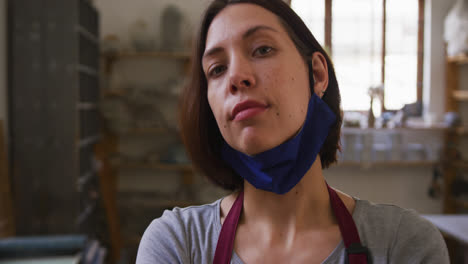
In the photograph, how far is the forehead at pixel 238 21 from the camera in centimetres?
81

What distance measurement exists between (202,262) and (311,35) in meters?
0.51

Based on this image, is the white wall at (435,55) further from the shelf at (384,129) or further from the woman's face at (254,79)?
the woman's face at (254,79)

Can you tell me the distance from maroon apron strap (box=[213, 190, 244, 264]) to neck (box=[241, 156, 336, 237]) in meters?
0.04

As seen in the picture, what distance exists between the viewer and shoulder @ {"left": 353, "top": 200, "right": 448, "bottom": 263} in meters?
0.76

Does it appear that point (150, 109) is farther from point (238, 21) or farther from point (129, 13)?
point (238, 21)

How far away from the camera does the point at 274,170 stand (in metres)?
0.82

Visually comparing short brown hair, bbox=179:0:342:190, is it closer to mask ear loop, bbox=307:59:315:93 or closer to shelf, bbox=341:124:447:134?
mask ear loop, bbox=307:59:315:93

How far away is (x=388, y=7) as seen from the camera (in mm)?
4633

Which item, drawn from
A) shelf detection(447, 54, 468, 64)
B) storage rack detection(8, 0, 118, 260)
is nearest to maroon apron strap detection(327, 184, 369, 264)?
storage rack detection(8, 0, 118, 260)

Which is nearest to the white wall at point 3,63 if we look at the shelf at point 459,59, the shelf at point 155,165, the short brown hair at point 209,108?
the shelf at point 155,165

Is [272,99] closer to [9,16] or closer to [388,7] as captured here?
[9,16]

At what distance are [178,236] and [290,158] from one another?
0.28 metres

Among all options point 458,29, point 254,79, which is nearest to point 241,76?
point 254,79

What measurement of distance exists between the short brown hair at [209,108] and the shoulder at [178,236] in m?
0.10
